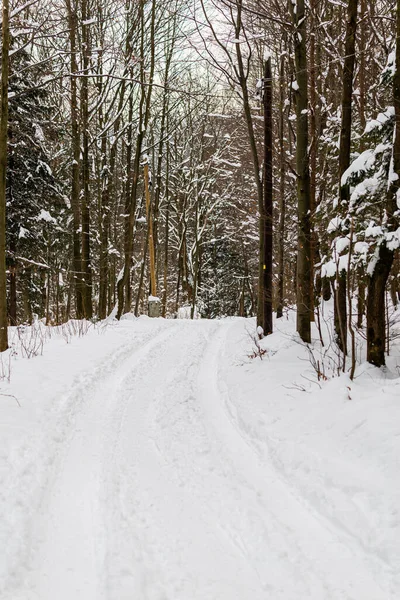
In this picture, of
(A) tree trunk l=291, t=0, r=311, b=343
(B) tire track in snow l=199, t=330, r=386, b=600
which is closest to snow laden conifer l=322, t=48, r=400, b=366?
(A) tree trunk l=291, t=0, r=311, b=343

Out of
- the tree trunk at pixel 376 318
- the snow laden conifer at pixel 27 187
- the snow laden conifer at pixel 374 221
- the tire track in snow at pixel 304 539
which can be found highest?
the snow laden conifer at pixel 27 187

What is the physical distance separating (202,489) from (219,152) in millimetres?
23504

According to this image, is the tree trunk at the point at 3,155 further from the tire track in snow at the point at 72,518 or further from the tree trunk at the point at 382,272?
the tree trunk at the point at 382,272

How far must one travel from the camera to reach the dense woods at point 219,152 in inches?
251

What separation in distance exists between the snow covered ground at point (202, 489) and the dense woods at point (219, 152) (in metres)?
1.85

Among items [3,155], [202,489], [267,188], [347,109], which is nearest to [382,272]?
[347,109]

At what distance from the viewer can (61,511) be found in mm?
3334

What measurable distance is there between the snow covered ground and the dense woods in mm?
1848

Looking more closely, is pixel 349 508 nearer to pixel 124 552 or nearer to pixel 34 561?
pixel 124 552

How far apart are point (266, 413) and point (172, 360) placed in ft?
13.2

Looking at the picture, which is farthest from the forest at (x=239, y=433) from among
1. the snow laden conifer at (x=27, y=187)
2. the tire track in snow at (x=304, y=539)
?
the snow laden conifer at (x=27, y=187)

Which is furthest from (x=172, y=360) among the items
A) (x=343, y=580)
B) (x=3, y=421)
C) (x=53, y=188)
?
(x=53, y=188)

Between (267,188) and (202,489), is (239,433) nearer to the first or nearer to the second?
(202,489)

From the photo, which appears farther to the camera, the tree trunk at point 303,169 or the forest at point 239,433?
the tree trunk at point 303,169
